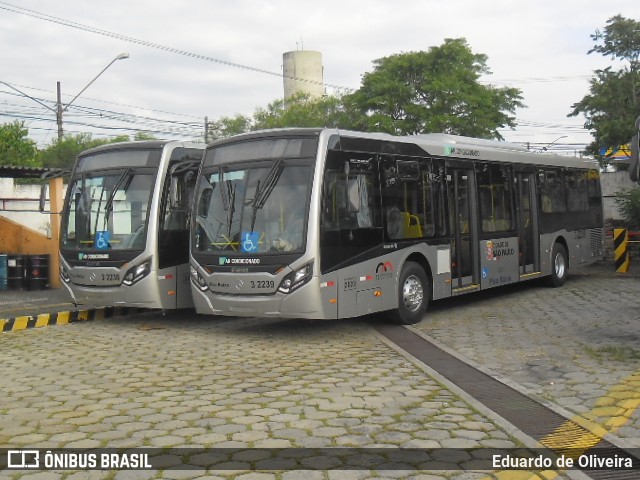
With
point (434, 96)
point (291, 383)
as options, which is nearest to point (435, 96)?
point (434, 96)

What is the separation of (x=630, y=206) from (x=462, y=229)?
12.1 metres

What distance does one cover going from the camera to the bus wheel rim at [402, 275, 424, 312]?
37.2ft

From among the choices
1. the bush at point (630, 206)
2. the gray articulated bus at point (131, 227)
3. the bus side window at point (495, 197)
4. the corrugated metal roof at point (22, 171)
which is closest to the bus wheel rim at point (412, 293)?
the bus side window at point (495, 197)

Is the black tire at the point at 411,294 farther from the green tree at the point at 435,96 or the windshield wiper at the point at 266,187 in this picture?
the green tree at the point at 435,96

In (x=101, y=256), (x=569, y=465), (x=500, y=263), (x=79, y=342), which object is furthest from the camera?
(x=500, y=263)

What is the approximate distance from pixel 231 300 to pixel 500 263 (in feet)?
19.6

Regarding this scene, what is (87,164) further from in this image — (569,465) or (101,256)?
(569,465)

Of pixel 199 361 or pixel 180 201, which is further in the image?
pixel 180 201

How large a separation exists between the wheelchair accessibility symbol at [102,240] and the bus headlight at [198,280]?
1809 millimetres

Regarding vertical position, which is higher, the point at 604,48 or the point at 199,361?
the point at 604,48

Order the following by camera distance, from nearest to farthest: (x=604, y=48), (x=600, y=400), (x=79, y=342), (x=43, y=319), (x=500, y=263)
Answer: (x=600, y=400) < (x=79, y=342) < (x=43, y=319) < (x=500, y=263) < (x=604, y=48)

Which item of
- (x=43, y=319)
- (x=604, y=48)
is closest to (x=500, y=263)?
(x=43, y=319)

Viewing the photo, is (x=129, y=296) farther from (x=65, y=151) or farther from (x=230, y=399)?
(x=65, y=151)

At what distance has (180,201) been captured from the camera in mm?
12094
